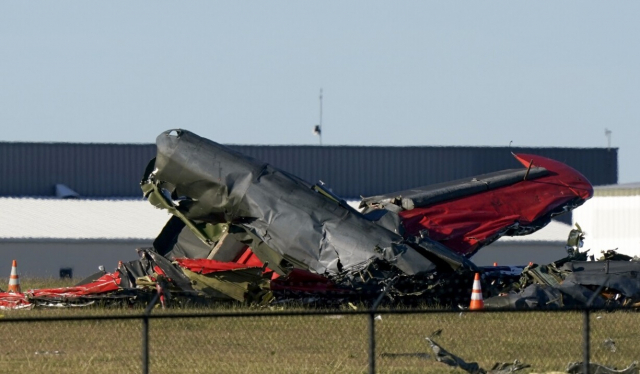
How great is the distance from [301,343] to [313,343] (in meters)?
0.18

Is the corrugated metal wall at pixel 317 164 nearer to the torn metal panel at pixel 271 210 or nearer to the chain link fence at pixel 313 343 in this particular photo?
the torn metal panel at pixel 271 210

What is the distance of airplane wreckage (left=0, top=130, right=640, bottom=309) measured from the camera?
789 inches

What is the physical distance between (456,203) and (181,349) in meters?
8.86

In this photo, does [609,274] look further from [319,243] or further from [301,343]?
[301,343]

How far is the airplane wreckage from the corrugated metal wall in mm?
30375

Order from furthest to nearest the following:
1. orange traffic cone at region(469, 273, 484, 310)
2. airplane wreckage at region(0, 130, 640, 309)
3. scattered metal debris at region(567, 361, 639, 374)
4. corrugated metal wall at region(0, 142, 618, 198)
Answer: corrugated metal wall at region(0, 142, 618, 198) < airplane wreckage at region(0, 130, 640, 309) < orange traffic cone at region(469, 273, 484, 310) < scattered metal debris at region(567, 361, 639, 374)

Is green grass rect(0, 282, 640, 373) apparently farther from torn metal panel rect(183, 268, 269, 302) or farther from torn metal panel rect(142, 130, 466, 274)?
torn metal panel rect(142, 130, 466, 274)

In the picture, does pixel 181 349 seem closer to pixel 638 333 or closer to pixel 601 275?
pixel 638 333

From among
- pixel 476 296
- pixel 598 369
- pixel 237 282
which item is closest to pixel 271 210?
pixel 237 282

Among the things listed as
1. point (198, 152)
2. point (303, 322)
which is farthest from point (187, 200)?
point (303, 322)

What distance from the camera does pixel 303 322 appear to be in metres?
19.1

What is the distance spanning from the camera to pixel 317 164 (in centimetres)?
5472

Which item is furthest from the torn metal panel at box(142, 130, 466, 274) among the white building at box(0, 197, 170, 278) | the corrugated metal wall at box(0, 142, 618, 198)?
the corrugated metal wall at box(0, 142, 618, 198)

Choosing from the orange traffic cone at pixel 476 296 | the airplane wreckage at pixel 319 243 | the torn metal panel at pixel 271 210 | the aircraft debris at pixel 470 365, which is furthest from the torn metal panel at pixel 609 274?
the aircraft debris at pixel 470 365
